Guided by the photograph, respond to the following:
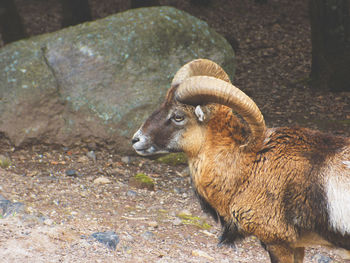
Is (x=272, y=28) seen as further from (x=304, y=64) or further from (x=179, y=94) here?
(x=179, y=94)

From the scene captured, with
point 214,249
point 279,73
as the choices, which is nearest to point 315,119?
point 279,73

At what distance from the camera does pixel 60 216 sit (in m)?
5.80

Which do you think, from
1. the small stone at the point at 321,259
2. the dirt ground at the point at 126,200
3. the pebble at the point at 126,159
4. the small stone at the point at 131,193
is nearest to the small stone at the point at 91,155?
the dirt ground at the point at 126,200

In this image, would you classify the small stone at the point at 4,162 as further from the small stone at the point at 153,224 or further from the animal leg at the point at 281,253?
the animal leg at the point at 281,253

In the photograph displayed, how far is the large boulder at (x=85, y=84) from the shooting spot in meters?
8.08

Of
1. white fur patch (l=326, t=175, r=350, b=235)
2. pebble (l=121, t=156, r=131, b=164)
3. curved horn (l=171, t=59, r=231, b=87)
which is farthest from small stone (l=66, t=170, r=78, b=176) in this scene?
white fur patch (l=326, t=175, r=350, b=235)

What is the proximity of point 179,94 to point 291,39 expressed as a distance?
10.9 m

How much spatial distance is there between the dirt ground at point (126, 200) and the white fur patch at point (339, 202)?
1727 millimetres

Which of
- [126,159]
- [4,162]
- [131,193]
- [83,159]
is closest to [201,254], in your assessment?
[131,193]

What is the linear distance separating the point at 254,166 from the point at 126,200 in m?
2.67

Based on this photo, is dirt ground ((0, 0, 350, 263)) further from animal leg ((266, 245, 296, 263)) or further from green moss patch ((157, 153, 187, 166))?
animal leg ((266, 245, 296, 263))

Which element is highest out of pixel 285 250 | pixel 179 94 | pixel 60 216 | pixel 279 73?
pixel 179 94

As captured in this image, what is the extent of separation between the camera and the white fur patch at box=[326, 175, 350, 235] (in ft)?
13.6

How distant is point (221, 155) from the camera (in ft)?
15.4
